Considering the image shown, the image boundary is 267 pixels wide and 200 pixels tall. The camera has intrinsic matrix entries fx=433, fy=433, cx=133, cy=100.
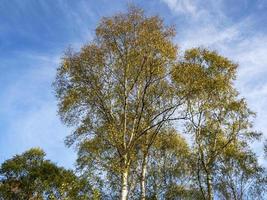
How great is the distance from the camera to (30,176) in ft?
193

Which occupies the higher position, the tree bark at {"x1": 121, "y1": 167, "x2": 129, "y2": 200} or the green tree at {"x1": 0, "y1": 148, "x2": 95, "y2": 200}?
the green tree at {"x1": 0, "y1": 148, "x2": 95, "y2": 200}

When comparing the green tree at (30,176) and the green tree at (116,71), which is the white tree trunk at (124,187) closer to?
the green tree at (116,71)

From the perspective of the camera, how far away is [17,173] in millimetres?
58719

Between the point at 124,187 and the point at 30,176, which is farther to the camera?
the point at 30,176

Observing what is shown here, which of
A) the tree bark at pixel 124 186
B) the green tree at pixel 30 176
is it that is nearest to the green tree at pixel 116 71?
the tree bark at pixel 124 186

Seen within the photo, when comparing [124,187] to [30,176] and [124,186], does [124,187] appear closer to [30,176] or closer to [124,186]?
[124,186]

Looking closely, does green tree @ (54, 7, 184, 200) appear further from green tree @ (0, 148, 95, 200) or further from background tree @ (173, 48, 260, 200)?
green tree @ (0, 148, 95, 200)

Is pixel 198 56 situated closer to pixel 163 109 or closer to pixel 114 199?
pixel 163 109

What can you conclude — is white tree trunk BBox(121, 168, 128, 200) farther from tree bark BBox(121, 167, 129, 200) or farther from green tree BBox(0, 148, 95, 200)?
green tree BBox(0, 148, 95, 200)

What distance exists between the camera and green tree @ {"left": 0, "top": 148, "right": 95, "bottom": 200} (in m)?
57.5

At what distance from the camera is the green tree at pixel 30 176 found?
57.5m

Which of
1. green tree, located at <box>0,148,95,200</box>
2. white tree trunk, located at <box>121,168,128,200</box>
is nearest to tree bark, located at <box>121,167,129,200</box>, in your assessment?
white tree trunk, located at <box>121,168,128,200</box>

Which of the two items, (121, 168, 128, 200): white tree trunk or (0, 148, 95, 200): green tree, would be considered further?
(0, 148, 95, 200): green tree

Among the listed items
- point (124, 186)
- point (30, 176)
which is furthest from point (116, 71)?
point (30, 176)
